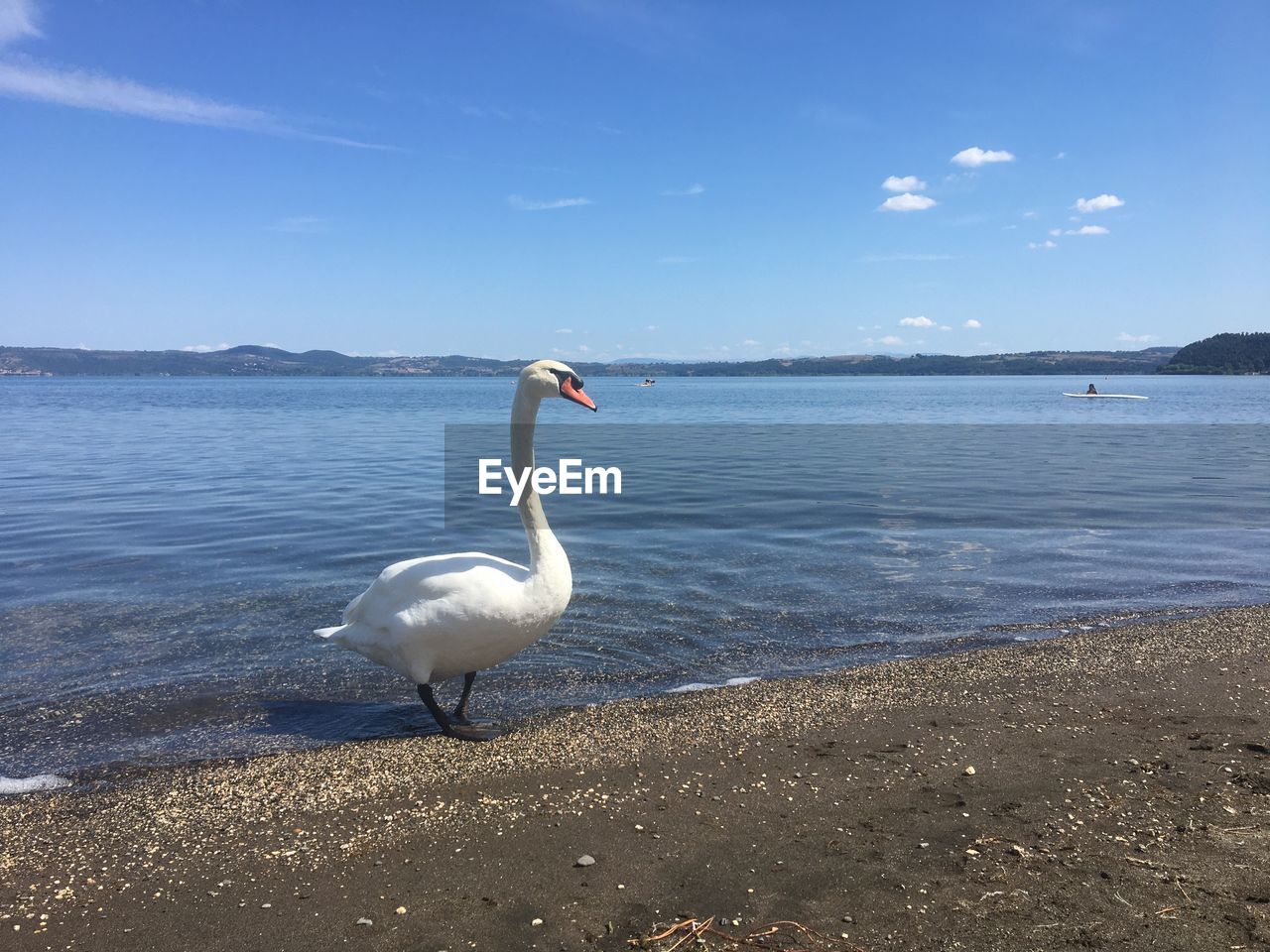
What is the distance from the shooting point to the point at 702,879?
4492mm

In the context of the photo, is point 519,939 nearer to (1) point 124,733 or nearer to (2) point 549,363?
(2) point 549,363

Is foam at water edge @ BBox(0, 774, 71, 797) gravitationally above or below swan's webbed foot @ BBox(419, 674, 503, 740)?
below

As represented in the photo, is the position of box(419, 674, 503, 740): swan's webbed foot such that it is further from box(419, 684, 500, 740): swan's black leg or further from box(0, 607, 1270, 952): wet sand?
box(0, 607, 1270, 952): wet sand

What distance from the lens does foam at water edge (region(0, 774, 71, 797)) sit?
20.2 feet

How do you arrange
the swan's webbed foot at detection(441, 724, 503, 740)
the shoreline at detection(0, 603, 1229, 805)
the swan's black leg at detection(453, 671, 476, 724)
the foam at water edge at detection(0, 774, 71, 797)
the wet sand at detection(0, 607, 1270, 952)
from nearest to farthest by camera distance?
the wet sand at detection(0, 607, 1270, 952), the foam at water edge at detection(0, 774, 71, 797), the shoreline at detection(0, 603, 1229, 805), the swan's webbed foot at detection(441, 724, 503, 740), the swan's black leg at detection(453, 671, 476, 724)

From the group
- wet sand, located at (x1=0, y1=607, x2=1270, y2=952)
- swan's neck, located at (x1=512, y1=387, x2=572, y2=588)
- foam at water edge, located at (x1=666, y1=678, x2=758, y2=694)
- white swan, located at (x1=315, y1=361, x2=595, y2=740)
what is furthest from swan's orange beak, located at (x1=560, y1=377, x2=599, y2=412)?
foam at water edge, located at (x1=666, y1=678, x2=758, y2=694)

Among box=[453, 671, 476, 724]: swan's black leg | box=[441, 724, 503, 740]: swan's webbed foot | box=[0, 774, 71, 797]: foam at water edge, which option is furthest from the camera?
box=[453, 671, 476, 724]: swan's black leg

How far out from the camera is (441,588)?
6.67 m

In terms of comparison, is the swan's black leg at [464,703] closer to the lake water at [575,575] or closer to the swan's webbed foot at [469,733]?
the swan's webbed foot at [469,733]

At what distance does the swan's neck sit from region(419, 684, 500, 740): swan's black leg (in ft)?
4.36

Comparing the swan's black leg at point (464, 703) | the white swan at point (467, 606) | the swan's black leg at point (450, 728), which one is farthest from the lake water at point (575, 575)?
the white swan at point (467, 606)

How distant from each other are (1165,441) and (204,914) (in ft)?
141

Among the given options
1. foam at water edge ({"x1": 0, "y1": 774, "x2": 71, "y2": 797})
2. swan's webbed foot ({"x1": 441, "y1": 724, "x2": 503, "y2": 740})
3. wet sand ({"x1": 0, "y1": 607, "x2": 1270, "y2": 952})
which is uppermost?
wet sand ({"x1": 0, "y1": 607, "x2": 1270, "y2": 952})

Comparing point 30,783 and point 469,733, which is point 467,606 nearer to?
point 469,733
